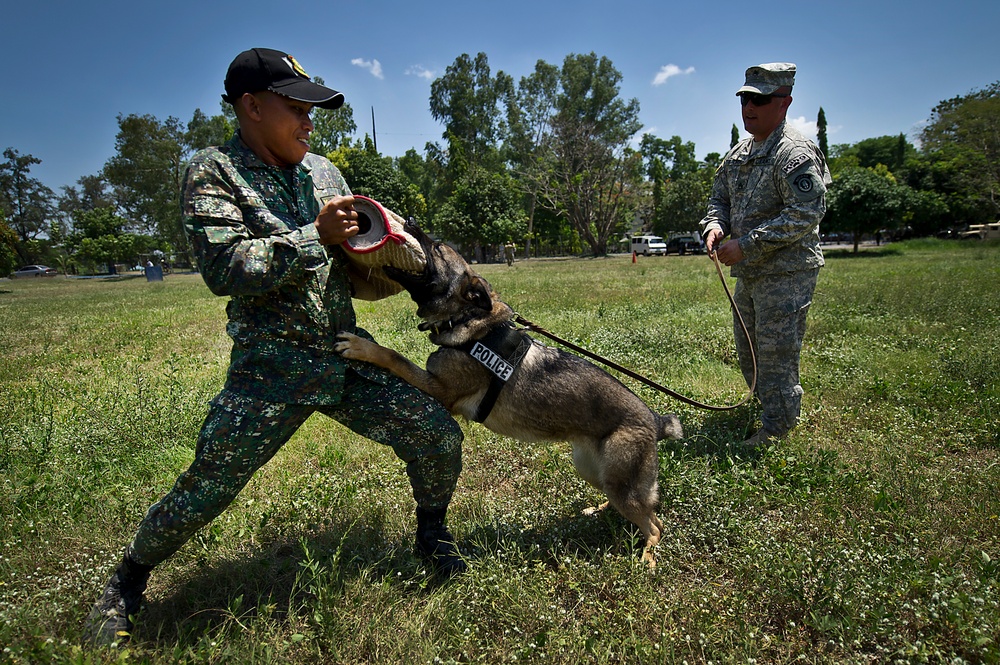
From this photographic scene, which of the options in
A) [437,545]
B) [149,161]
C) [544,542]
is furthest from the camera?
[149,161]

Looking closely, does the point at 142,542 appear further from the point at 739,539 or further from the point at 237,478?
the point at 739,539

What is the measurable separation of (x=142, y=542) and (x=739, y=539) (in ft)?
10.5

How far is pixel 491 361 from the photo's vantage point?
10.3 feet

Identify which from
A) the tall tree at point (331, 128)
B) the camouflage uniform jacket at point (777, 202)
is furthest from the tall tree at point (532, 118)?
the camouflage uniform jacket at point (777, 202)

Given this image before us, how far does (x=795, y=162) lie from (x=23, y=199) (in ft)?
262

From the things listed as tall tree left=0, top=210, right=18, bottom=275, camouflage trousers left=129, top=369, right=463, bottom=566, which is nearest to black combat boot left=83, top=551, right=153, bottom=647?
camouflage trousers left=129, top=369, right=463, bottom=566

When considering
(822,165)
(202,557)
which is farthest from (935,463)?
(202,557)

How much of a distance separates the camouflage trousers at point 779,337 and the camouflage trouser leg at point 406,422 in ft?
9.82

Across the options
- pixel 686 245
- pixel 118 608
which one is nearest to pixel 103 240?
pixel 686 245

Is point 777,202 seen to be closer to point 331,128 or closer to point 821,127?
point 331,128

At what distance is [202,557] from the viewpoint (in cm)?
301

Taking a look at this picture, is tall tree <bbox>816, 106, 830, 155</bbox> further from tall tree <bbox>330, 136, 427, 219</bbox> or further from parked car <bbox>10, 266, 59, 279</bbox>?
parked car <bbox>10, 266, 59, 279</bbox>

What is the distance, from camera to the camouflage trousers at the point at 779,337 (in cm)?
421

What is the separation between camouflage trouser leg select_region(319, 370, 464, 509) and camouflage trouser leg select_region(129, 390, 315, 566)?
391 mm
